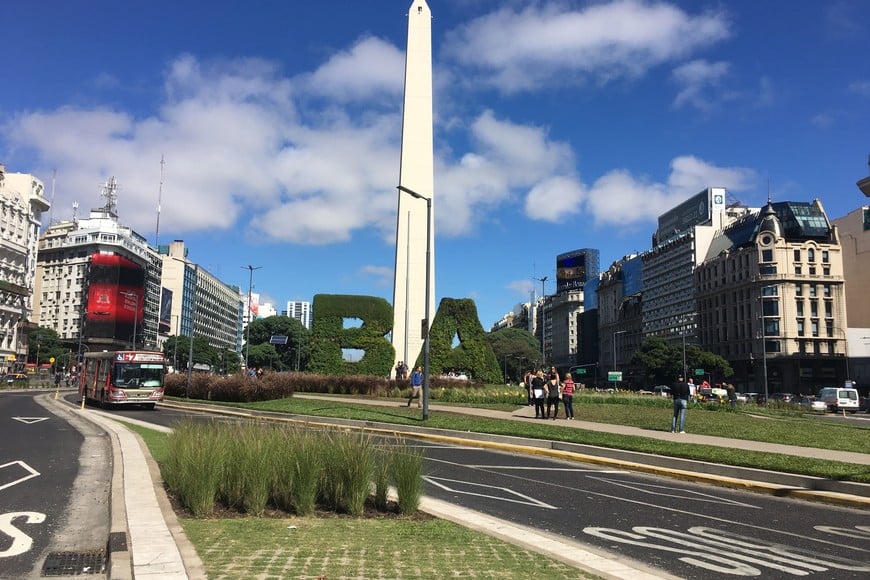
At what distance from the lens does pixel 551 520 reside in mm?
8625

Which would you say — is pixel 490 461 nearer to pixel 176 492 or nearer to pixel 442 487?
pixel 442 487

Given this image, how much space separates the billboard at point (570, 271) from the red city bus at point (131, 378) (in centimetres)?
16384

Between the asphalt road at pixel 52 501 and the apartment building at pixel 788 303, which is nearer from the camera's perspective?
the asphalt road at pixel 52 501

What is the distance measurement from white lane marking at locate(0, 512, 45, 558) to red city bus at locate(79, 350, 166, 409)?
24635 mm

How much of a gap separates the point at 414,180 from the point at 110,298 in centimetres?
10254

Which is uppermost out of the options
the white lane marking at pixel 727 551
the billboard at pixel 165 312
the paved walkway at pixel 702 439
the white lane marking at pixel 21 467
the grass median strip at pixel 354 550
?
the billboard at pixel 165 312

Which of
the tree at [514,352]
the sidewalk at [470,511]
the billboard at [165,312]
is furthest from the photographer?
the billboard at [165,312]

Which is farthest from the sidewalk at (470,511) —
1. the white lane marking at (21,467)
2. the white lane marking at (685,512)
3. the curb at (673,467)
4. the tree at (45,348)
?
the tree at (45,348)

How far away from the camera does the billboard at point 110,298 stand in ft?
415

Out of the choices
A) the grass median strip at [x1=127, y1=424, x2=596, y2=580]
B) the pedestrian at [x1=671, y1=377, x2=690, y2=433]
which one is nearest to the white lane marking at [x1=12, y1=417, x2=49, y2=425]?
the grass median strip at [x1=127, y1=424, x2=596, y2=580]

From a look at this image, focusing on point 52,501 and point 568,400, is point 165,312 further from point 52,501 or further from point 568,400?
point 52,501

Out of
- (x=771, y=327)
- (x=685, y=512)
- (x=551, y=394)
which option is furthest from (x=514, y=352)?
(x=685, y=512)

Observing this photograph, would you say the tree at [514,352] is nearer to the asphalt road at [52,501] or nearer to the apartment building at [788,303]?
the apartment building at [788,303]

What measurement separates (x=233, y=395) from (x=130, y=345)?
112 metres
